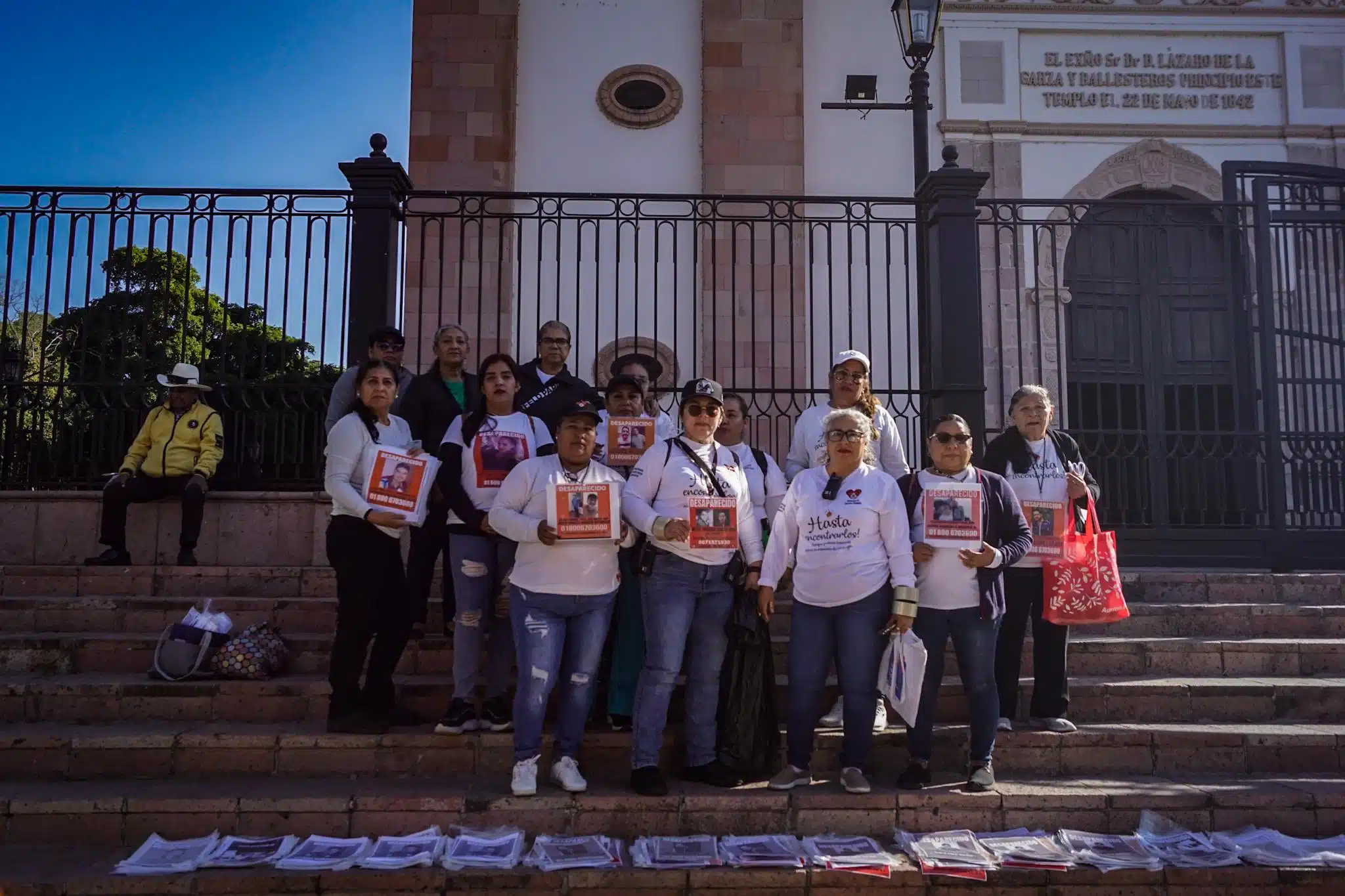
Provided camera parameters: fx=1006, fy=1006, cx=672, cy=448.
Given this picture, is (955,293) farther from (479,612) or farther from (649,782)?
(649,782)

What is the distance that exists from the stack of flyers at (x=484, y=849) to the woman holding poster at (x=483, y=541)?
79 centimetres

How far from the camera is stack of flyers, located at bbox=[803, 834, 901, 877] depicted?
4363 mm

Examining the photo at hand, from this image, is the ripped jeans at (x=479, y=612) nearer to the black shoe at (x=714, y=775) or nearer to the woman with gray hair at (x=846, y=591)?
the black shoe at (x=714, y=775)

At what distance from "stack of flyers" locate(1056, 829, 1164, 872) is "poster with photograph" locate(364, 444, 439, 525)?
360 cm

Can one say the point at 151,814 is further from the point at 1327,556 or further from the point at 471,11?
the point at 471,11

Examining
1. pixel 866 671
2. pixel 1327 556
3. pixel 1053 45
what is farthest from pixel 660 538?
pixel 1053 45

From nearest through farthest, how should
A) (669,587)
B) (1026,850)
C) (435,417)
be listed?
(1026,850) → (669,587) → (435,417)

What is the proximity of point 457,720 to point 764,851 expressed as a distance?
5.94 feet

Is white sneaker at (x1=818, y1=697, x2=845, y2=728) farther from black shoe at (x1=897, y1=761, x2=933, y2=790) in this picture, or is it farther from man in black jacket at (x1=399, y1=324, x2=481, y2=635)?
man in black jacket at (x1=399, y1=324, x2=481, y2=635)

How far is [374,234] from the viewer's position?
26.1 ft

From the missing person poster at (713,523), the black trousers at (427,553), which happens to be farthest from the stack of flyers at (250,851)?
the missing person poster at (713,523)

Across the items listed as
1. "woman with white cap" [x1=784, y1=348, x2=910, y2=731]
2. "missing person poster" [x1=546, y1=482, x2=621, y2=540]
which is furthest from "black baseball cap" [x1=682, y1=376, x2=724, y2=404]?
"woman with white cap" [x1=784, y1=348, x2=910, y2=731]

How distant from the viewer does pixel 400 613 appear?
546cm

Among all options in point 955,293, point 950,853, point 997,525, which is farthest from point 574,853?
point 955,293
